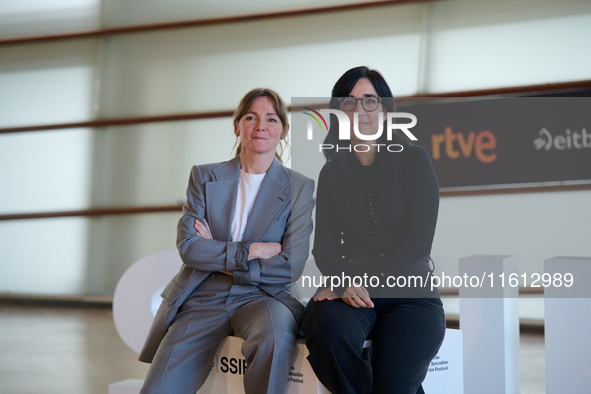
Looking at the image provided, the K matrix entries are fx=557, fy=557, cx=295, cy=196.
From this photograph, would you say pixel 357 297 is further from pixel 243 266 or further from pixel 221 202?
pixel 221 202

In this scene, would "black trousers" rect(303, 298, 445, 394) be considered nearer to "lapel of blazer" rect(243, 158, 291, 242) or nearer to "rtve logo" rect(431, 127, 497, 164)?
"lapel of blazer" rect(243, 158, 291, 242)

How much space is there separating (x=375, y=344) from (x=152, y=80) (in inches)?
178

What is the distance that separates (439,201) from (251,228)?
0.67 meters

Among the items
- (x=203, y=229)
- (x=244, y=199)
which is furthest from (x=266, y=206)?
(x=203, y=229)

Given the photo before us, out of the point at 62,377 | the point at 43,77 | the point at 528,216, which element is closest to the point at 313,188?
the point at 528,216

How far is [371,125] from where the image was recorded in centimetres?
187

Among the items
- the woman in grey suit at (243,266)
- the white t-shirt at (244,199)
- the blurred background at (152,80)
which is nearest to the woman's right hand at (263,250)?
the woman in grey suit at (243,266)

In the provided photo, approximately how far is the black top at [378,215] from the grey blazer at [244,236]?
12 cm

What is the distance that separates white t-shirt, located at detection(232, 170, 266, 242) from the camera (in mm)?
2051

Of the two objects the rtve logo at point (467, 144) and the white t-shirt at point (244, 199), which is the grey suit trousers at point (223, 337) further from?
the rtve logo at point (467, 144)

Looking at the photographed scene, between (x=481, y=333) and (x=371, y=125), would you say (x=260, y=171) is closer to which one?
(x=371, y=125)

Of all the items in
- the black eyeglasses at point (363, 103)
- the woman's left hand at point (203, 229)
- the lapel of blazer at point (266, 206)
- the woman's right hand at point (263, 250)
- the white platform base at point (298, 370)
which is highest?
the black eyeglasses at point (363, 103)

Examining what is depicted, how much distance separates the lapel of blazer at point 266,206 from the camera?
202 cm

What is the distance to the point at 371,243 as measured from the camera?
184 centimetres
